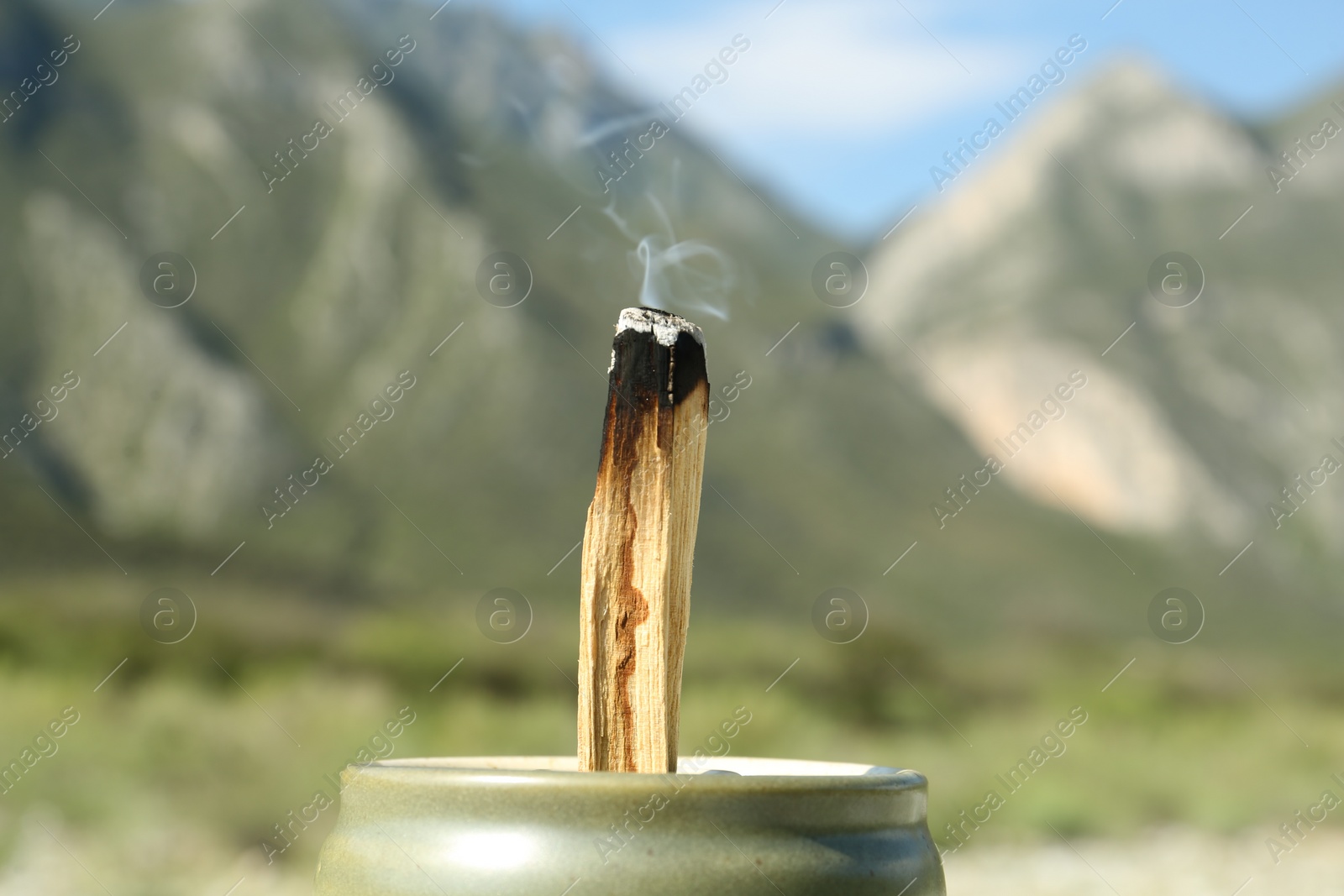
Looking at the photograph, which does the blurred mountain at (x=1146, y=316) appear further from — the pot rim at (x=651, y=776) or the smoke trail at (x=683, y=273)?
the pot rim at (x=651, y=776)

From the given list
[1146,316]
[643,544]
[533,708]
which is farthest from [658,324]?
[1146,316]

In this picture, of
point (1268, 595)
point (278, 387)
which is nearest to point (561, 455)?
point (278, 387)

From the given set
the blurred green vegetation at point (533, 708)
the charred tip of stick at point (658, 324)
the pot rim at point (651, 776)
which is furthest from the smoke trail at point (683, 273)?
the blurred green vegetation at point (533, 708)

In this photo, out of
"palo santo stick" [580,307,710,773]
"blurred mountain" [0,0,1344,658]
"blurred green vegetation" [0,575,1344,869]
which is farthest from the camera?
"blurred mountain" [0,0,1344,658]

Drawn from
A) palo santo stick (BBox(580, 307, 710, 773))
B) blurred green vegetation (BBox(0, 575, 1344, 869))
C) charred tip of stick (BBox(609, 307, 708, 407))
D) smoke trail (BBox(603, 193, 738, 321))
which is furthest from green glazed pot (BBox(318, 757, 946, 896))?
blurred green vegetation (BBox(0, 575, 1344, 869))

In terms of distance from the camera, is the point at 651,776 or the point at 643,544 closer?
the point at 651,776

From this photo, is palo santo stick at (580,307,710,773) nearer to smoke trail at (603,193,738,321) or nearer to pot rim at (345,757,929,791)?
pot rim at (345,757,929,791)

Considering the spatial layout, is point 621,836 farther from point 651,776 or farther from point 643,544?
point 643,544
